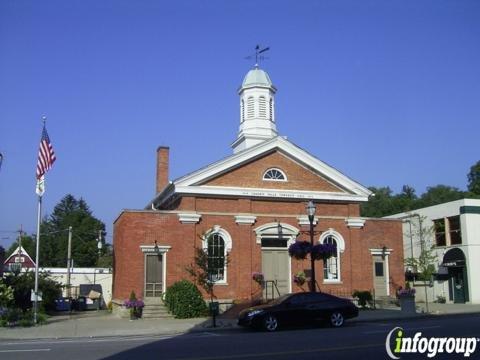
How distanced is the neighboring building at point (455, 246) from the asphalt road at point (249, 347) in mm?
A: 19433

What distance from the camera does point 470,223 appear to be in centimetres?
3778

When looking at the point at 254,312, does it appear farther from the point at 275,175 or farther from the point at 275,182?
the point at 275,175

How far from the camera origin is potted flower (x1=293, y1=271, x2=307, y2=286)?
Result: 95.1 ft

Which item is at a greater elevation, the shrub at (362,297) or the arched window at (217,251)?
the arched window at (217,251)

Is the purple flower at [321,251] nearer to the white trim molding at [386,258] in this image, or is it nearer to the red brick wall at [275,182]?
the red brick wall at [275,182]

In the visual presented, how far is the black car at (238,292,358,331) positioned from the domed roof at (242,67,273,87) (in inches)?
663

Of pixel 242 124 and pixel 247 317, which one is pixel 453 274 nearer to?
pixel 242 124

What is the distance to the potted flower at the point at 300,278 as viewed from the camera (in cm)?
2900

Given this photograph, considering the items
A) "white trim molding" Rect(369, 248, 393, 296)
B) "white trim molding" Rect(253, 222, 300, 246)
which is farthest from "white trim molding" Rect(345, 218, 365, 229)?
"white trim molding" Rect(253, 222, 300, 246)

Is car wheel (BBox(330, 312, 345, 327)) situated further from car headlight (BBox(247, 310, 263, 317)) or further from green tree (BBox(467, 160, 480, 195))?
green tree (BBox(467, 160, 480, 195))

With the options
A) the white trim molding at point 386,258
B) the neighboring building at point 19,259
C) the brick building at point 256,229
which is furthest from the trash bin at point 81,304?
the white trim molding at point 386,258

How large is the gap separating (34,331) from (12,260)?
304 inches

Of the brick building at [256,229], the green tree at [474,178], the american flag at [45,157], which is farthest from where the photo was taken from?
the green tree at [474,178]

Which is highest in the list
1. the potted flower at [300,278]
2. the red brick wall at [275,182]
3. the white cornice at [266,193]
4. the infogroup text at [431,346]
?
the red brick wall at [275,182]
